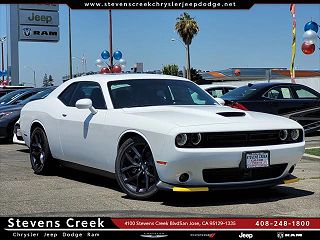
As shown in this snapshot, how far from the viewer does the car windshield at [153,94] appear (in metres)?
5.92

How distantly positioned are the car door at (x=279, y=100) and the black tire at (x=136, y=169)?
651 cm

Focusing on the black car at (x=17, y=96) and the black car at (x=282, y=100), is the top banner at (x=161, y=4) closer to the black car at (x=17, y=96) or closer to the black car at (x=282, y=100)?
the black car at (x=282, y=100)

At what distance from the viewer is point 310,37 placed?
17312 mm

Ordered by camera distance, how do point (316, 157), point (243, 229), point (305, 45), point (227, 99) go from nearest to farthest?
1. point (243, 229)
2. point (316, 157)
3. point (227, 99)
4. point (305, 45)

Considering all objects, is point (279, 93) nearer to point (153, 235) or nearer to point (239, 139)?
point (239, 139)

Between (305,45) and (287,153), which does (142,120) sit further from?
(305,45)

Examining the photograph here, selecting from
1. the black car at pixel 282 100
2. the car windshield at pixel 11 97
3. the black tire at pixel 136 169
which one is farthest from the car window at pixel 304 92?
the black tire at pixel 136 169

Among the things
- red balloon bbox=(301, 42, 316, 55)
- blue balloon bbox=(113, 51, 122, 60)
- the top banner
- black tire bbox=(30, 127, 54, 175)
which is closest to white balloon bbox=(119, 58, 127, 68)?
blue balloon bbox=(113, 51, 122, 60)

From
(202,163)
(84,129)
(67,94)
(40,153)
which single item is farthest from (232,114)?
(40,153)

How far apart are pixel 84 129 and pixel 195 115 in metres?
1.52

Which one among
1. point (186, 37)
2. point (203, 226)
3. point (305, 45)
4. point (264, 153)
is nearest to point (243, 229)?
point (203, 226)

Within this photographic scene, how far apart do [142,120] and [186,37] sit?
147 feet

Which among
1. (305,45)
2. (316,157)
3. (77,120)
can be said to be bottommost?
(316,157)

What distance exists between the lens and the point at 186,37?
1933 inches
